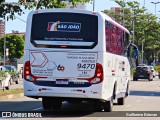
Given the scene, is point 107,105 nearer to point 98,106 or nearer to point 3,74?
point 98,106

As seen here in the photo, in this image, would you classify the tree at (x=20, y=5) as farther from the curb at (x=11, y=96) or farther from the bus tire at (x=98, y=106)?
the bus tire at (x=98, y=106)

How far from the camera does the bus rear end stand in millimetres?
16609

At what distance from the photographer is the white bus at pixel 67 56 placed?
16.6 m

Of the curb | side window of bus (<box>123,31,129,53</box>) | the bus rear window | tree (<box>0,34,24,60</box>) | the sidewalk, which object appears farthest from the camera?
tree (<box>0,34,24,60</box>)

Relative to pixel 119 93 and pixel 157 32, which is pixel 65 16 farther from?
pixel 157 32

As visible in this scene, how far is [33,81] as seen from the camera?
55.3ft

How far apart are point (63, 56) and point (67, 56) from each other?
0.13 meters

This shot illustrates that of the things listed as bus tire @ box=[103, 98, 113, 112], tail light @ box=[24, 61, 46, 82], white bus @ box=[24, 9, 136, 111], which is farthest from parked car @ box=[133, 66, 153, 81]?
tail light @ box=[24, 61, 46, 82]

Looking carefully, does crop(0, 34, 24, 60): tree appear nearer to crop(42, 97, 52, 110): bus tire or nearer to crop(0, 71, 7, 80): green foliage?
crop(0, 71, 7, 80): green foliage

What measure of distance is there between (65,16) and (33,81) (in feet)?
7.44

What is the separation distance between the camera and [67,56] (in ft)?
55.0

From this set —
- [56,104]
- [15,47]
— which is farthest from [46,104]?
[15,47]

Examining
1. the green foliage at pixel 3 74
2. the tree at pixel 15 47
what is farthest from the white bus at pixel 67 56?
the tree at pixel 15 47

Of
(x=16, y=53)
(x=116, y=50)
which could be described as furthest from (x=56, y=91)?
(x=16, y=53)
